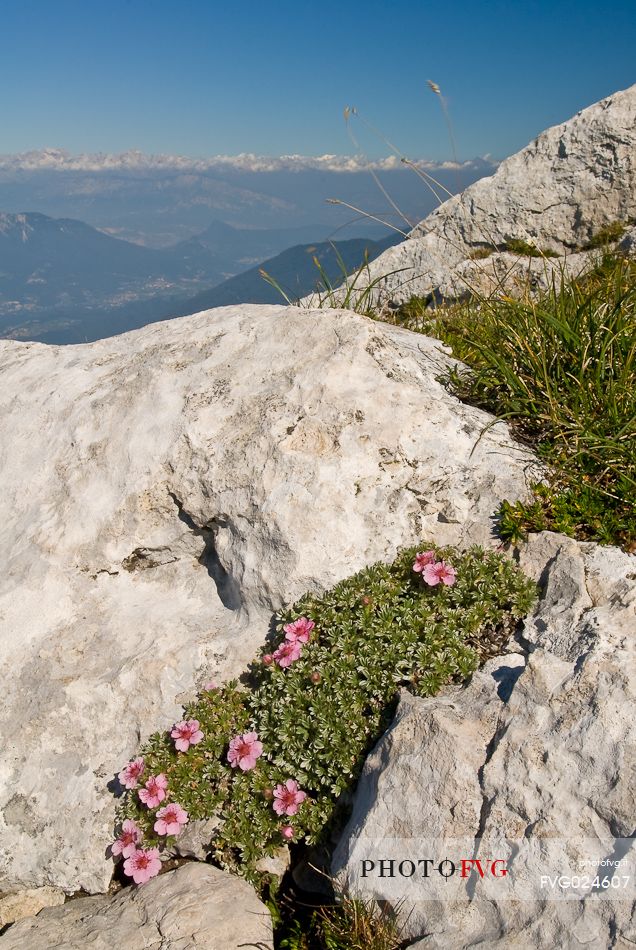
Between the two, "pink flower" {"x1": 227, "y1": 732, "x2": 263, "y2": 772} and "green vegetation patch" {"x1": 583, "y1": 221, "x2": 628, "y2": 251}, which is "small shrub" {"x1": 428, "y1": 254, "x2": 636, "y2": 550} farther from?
"green vegetation patch" {"x1": 583, "y1": 221, "x2": 628, "y2": 251}

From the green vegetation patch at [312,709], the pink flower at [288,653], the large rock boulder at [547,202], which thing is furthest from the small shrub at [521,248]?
the pink flower at [288,653]

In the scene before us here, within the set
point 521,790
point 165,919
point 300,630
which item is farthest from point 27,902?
point 521,790

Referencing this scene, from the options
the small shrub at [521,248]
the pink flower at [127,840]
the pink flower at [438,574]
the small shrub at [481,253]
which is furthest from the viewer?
the small shrub at [481,253]

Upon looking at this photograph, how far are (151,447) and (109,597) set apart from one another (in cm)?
147

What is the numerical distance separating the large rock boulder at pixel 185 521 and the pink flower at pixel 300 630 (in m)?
0.32

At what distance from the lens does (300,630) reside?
16.1 ft

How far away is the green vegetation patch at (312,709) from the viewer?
442cm

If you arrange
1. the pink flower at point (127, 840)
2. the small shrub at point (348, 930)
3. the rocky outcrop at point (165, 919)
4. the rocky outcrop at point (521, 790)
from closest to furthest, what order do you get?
the rocky outcrop at point (521, 790) → the small shrub at point (348, 930) → the rocky outcrop at point (165, 919) → the pink flower at point (127, 840)

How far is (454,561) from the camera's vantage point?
5086mm

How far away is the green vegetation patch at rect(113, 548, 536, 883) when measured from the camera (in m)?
4.42

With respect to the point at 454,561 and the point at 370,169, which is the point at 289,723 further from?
the point at 370,169

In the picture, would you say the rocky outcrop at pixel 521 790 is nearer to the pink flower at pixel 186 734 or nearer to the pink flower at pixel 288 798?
the pink flower at pixel 288 798

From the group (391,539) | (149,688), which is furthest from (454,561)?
(149,688)

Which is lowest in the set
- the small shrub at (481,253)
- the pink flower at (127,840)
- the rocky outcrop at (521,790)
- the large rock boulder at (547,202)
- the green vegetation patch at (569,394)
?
the pink flower at (127,840)
